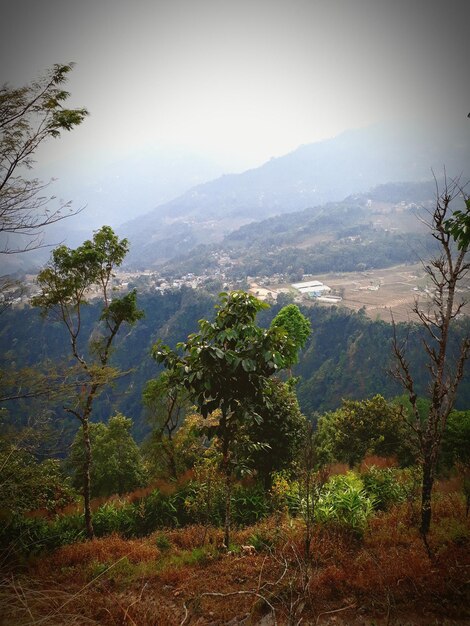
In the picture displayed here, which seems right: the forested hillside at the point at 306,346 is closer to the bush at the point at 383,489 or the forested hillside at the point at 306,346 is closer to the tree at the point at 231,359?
the bush at the point at 383,489

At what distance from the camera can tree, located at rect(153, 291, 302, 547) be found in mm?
4535

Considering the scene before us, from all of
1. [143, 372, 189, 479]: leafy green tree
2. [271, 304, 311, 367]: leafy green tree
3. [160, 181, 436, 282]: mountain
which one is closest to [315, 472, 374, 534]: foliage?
[143, 372, 189, 479]: leafy green tree

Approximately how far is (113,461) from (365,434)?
1292 cm

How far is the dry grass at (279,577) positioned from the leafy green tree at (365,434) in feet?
30.1

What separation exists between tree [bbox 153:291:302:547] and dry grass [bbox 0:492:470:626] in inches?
72.5

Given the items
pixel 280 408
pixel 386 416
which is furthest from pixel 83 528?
pixel 386 416

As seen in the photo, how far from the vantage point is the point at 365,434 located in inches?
643

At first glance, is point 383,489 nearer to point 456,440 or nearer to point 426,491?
point 426,491

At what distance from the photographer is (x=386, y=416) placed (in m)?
16.6

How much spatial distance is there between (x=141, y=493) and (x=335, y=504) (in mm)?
6174

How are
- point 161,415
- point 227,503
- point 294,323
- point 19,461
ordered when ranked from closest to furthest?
point 227,503
point 19,461
point 161,415
point 294,323

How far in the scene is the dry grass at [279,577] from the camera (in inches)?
145

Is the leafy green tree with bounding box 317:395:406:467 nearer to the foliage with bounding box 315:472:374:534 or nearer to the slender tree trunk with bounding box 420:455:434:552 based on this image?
the foliage with bounding box 315:472:374:534

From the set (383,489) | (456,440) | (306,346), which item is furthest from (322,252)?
(383,489)
